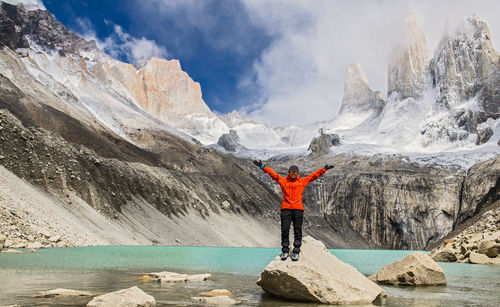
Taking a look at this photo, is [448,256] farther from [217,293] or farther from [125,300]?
[125,300]

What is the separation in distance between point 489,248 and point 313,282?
841 inches

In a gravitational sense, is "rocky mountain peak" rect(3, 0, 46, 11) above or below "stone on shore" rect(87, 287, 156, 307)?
above

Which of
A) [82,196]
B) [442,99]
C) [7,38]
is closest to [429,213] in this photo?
[442,99]

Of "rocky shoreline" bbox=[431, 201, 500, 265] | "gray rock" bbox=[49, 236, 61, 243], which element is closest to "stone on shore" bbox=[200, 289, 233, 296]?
"rocky shoreline" bbox=[431, 201, 500, 265]

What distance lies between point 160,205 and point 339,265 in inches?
2147

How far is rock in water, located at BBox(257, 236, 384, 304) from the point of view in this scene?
10.1m

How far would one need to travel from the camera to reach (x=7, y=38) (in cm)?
11262

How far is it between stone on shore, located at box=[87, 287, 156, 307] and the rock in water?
3077 millimetres

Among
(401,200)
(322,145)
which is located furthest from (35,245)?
(322,145)

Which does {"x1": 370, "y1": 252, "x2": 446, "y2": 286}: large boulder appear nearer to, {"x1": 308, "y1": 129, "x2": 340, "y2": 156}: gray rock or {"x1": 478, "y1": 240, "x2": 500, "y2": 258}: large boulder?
{"x1": 478, "y1": 240, "x2": 500, "y2": 258}: large boulder

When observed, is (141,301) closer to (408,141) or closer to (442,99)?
(408,141)

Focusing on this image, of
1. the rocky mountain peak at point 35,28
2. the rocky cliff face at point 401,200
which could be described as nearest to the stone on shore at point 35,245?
the rocky cliff face at point 401,200

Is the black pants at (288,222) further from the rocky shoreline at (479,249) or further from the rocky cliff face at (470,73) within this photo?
the rocky cliff face at (470,73)

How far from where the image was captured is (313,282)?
1017cm
